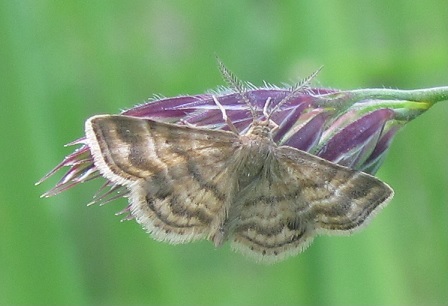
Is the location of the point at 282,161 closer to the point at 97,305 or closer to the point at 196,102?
the point at 196,102

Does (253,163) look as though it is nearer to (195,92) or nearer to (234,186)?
(234,186)

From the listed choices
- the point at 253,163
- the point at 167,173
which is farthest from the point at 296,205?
the point at 167,173

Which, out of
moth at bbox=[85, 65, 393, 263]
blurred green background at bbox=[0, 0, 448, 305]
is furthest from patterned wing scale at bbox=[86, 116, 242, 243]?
blurred green background at bbox=[0, 0, 448, 305]

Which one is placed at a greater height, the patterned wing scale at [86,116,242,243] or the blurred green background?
the blurred green background

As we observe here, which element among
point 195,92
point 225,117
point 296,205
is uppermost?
point 195,92

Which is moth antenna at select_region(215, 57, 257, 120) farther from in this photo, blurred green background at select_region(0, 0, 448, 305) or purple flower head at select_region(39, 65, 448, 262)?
blurred green background at select_region(0, 0, 448, 305)

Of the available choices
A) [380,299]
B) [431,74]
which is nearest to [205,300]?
[380,299]
